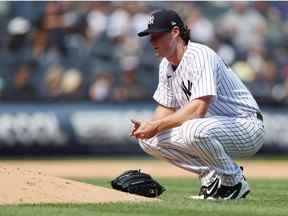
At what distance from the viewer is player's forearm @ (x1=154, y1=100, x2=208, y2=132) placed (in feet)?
19.9

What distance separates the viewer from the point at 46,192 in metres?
6.12

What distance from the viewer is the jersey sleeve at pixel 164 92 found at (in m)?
6.56

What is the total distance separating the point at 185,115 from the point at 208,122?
7.8 inches

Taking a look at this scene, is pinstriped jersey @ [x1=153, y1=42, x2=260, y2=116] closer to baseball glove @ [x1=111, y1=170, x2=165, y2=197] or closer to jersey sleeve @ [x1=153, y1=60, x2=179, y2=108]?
jersey sleeve @ [x1=153, y1=60, x2=179, y2=108]

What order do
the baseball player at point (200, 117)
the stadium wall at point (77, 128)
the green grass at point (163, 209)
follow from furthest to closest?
the stadium wall at point (77, 128) < the baseball player at point (200, 117) < the green grass at point (163, 209)

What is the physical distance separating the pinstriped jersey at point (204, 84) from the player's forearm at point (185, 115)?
0.22 feet

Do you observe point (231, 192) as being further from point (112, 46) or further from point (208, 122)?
point (112, 46)

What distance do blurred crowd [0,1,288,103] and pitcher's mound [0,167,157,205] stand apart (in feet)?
34.0

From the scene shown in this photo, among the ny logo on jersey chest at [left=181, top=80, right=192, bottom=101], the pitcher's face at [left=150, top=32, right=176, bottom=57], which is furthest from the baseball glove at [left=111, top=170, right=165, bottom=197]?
the pitcher's face at [left=150, top=32, right=176, bottom=57]

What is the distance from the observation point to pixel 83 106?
54.6 ft

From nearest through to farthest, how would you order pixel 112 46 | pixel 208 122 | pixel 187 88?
pixel 208 122 → pixel 187 88 → pixel 112 46

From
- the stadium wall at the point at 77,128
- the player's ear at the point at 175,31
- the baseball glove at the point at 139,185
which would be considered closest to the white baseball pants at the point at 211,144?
the baseball glove at the point at 139,185

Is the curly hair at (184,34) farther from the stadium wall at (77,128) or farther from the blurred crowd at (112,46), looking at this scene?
the blurred crowd at (112,46)

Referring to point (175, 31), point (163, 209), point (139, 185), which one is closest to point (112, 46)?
point (139, 185)
